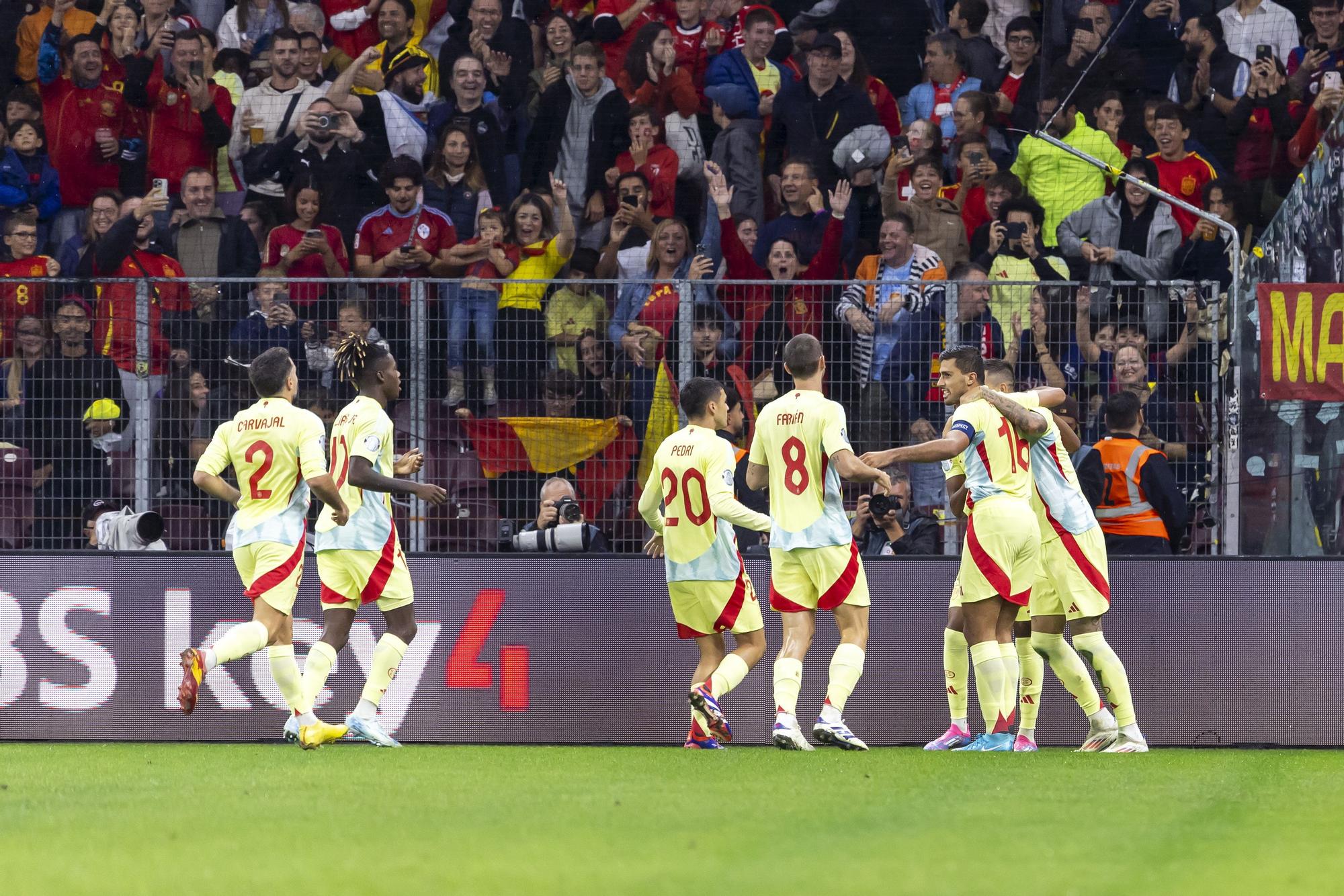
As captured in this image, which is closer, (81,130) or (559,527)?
(559,527)

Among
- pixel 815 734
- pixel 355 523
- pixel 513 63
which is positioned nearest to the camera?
pixel 815 734

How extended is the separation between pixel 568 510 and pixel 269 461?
1928 millimetres

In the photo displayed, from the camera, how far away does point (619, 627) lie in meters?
9.68

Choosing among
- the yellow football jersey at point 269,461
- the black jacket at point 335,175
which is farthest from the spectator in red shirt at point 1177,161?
the yellow football jersey at point 269,461

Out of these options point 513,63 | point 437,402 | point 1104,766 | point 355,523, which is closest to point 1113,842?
point 1104,766

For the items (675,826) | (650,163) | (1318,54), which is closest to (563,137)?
(650,163)

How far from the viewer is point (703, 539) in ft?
28.2

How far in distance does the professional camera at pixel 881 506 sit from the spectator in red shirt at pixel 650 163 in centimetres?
350

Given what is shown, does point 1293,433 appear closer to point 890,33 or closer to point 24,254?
point 890,33

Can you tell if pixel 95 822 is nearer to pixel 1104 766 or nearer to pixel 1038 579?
pixel 1104 766

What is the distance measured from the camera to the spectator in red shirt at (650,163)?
12375 mm

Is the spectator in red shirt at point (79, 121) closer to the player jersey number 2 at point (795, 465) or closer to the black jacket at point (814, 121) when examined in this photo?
the black jacket at point (814, 121)

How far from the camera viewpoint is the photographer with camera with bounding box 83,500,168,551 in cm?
962

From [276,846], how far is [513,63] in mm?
9523
